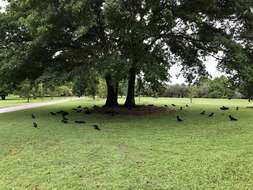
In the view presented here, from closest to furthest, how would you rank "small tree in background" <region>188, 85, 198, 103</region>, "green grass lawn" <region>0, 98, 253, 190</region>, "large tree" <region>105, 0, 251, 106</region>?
"green grass lawn" <region>0, 98, 253, 190</region>
"large tree" <region>105, 0, 251, 106</region>
"small tree in background" <region>188, 85, 198, 103</region>

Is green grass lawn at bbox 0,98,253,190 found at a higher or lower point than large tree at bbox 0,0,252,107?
lower

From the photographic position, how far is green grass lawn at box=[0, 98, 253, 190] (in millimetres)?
5457

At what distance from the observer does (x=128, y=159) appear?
7.06 m

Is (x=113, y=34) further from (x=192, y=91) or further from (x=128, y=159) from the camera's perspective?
(x=192, y=91)

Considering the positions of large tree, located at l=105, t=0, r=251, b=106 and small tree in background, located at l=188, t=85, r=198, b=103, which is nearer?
large tree, located at l=105, t=0, r=251, b=106

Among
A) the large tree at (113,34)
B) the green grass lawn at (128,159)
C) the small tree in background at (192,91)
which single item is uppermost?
the large tree at (113,34)

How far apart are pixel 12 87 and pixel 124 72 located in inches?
445

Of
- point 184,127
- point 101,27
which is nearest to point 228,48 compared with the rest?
point 184,127

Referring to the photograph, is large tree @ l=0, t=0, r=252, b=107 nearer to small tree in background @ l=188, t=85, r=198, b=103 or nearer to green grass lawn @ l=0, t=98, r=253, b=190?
green grass lawn @ l=0, t=98, r=253, b=190

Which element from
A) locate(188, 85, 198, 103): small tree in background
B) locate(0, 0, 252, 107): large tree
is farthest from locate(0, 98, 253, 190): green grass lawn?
locate(188, 85, 198, 103): small tree in background

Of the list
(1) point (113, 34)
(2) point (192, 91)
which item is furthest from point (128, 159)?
(2) point (192, 91)

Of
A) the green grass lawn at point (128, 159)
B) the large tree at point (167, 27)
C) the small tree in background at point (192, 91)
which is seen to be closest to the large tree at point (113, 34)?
the large tree at point (167, 27)

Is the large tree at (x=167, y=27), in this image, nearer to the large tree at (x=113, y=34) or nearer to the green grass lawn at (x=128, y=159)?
the large tree at (x=113, y=34)

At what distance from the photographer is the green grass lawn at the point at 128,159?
5.46m
